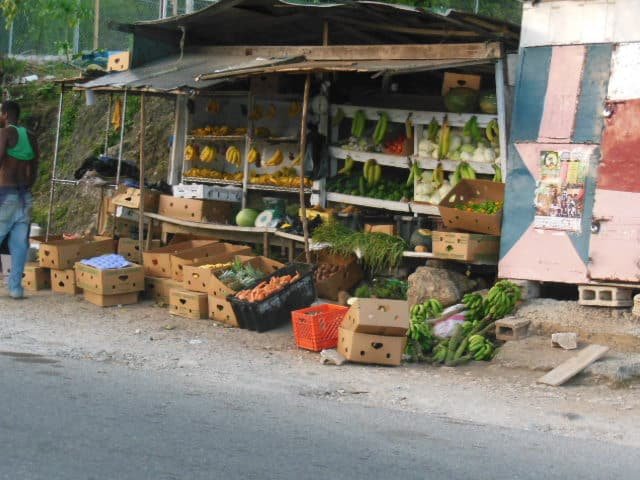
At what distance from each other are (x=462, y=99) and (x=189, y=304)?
4.08 meters

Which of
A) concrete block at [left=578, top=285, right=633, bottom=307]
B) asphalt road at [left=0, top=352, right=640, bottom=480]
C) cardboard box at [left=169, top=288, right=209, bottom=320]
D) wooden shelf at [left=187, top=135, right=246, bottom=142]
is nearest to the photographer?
asphalt road at [left=0, top=352, right=640, bottom=480]

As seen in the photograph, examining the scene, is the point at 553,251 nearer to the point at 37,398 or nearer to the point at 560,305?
the point at 560,305

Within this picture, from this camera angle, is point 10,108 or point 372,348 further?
point 10,108

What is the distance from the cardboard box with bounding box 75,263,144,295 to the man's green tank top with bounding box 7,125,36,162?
4.96 ft

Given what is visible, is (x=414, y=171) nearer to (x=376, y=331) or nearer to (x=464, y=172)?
(x=464, y=172)

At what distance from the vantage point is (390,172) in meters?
13.7

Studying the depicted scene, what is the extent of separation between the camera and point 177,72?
14547mm

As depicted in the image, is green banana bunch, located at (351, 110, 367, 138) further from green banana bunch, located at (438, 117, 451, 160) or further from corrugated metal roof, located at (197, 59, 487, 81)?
green banana bunch, located at (438, 117, 451, 160)

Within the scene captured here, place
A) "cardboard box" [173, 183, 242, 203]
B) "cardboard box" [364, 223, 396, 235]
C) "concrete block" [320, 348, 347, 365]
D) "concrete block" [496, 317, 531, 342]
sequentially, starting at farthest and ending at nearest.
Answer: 1. "cardboard box" [173, 183, 242, 203]
2. "cardboard box" [364, 223, 396, 235]
3. "concrete block" [496, 317, 531, 342]
4. "concrete block" [320, 348, 347, 365]

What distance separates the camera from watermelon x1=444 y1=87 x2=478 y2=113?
12.2 metres

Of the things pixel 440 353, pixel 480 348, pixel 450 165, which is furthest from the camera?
pixel 450 165

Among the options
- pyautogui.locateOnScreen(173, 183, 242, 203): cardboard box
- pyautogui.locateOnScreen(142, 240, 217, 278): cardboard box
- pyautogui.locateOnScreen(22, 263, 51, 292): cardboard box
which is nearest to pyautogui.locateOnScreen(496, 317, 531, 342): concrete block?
pyautogui.locateOnScreen(142, 240, 217, 278): cardboard box

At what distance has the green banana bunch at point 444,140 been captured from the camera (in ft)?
40.9

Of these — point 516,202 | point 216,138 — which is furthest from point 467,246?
point 216,138
